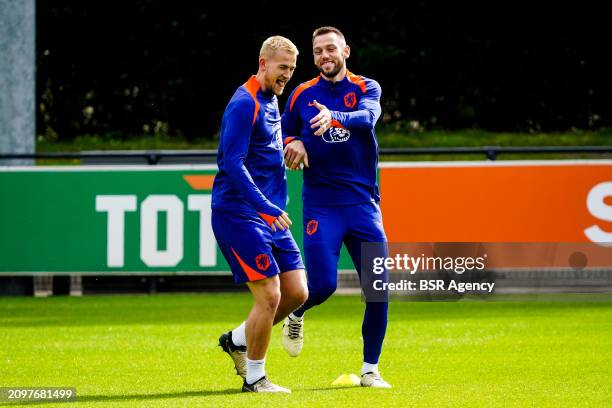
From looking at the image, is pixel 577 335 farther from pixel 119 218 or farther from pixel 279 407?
pixel 119 218

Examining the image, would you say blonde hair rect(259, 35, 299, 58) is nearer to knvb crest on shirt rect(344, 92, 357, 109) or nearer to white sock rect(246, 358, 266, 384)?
knvb crest on shirt rect(344, 92, 357, 109)

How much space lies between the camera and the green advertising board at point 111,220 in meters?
15.7

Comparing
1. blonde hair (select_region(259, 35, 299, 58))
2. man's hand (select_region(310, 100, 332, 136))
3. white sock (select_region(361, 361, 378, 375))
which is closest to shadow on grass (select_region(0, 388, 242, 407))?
white sock (select_region(361, 361, 378, 375))

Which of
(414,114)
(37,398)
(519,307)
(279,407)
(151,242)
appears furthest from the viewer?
(414,114)

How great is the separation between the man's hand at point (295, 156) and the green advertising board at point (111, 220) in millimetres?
6658

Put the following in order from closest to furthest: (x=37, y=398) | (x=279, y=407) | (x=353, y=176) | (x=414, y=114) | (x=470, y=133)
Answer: (x=279, y=407) < (x=37, y=398) < (x=353, y=176) < (x=470, y=133) < (x=414, y=114)

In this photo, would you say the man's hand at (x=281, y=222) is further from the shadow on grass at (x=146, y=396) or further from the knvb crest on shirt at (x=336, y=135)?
the shadow on grass at (x=146, y=396)

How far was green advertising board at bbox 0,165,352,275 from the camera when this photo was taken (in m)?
15.7

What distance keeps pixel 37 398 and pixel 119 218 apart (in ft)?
24.2

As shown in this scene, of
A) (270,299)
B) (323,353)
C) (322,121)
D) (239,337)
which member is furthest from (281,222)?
(323,353)

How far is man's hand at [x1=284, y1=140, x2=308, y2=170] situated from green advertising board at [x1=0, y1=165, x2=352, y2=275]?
6658 mm

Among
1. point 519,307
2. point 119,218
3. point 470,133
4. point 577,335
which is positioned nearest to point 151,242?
point 119,218

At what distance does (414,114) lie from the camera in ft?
91.0

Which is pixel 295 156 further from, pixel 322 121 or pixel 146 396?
pixel 146 396
